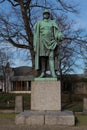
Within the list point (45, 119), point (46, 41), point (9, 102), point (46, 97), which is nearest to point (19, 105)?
point (46, 97)

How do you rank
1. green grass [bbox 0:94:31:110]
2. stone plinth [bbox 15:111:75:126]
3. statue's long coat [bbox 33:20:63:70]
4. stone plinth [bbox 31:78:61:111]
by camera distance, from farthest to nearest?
green grass [bbox 0:94:31:110] < statue's long coat [bbox 33:20:63:70] < stone plinth [bbox 31:78:61:111] < stone plinth [bbox 15:111:75:126]

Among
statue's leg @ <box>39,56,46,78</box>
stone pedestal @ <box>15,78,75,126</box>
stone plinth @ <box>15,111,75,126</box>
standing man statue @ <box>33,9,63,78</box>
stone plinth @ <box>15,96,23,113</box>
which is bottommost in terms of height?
stone plinth @ <box>15,96,23,113</box>

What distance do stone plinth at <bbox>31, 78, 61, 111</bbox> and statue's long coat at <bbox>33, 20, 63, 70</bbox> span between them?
941mm

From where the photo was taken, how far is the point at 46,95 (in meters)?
13.7

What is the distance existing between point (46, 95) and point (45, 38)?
89.3 inches

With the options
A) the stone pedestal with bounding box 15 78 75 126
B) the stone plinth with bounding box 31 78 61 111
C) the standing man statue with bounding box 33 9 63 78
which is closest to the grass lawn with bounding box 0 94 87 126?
the stone pedestal with bounding box 15 78 75 126

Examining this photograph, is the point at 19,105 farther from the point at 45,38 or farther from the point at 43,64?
the point at 45,38

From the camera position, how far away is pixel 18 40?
29.5 m

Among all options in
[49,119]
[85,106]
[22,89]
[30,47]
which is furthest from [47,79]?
[22,89]

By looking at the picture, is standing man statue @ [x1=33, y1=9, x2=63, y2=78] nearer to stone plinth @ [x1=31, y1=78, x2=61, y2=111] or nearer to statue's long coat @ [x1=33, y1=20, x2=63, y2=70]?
statue's long coat @ [x1=33, y1=20, x2=63, y2=70]

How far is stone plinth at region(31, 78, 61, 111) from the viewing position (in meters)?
13.7

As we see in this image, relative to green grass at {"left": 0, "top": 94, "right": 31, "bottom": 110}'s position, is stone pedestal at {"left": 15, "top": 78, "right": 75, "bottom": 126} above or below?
above

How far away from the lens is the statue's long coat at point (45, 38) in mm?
14109

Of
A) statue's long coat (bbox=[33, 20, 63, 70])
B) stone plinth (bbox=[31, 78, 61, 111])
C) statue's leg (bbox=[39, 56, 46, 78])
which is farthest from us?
statue's leg (bbox=[39, 56, 46, 78])
